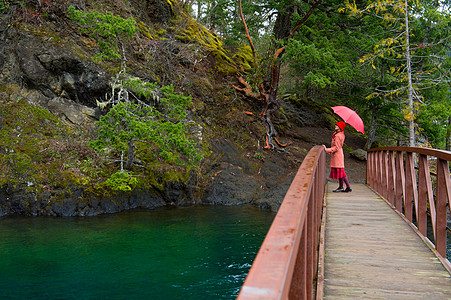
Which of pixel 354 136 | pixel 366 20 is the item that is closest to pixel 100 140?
pixel 366 20

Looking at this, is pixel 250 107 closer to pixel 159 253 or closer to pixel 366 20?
pixel 366 20

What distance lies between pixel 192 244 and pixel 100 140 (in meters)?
3.74

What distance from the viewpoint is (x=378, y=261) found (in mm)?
3918

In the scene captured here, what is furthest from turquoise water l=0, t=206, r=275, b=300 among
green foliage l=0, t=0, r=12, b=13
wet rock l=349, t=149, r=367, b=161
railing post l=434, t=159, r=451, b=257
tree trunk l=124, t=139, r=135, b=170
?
wet rock l=349, t=149, r=367, b=161

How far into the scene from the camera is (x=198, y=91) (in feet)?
54.6

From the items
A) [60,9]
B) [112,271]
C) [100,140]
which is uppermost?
[60,9]

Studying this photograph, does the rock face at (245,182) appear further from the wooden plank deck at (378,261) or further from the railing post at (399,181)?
the wooden plank deck at (378,261)

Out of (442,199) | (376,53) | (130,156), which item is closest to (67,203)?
(130,156)

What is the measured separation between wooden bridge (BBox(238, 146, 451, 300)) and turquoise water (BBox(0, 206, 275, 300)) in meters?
2.59

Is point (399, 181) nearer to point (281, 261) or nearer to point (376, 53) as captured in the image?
point (281, 261)

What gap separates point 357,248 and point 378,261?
17.2 inches

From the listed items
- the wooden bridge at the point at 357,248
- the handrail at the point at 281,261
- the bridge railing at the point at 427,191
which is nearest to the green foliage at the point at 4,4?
the wooden bridge at the point at 357,248

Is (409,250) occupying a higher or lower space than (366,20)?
lower

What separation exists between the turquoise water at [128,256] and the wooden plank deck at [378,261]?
8.02 ft
